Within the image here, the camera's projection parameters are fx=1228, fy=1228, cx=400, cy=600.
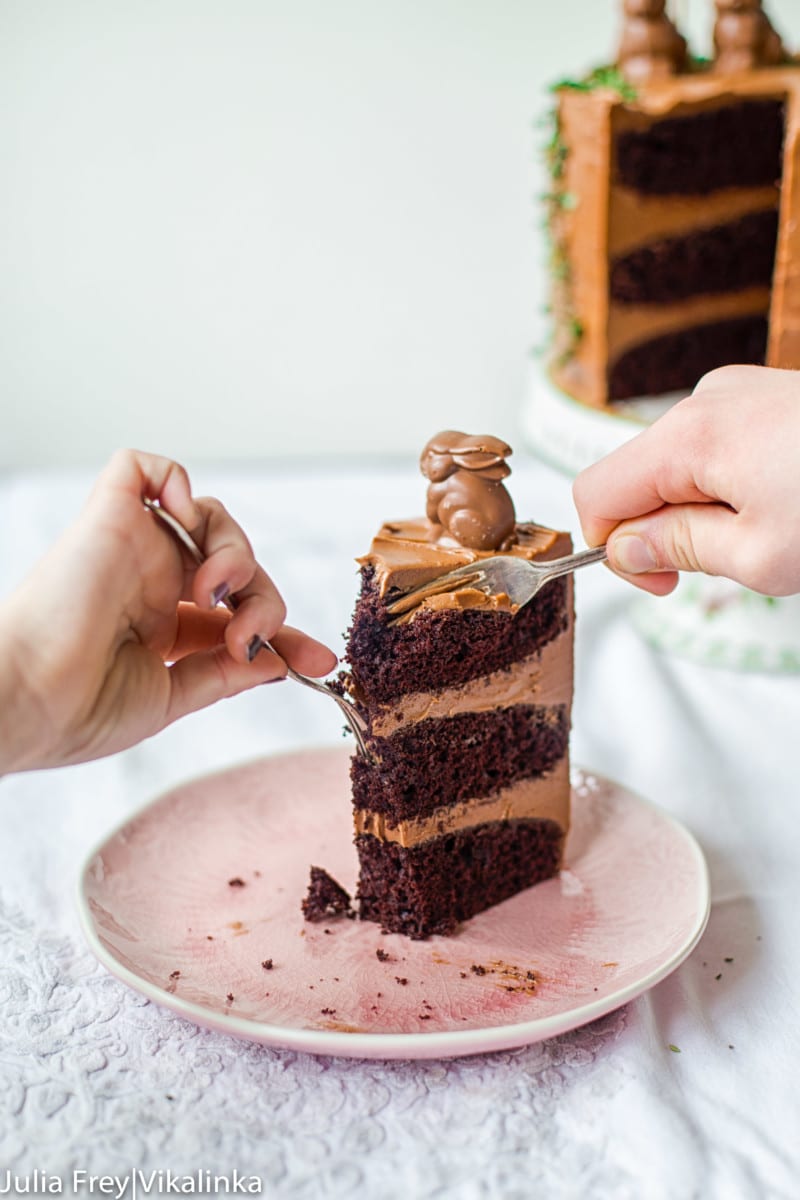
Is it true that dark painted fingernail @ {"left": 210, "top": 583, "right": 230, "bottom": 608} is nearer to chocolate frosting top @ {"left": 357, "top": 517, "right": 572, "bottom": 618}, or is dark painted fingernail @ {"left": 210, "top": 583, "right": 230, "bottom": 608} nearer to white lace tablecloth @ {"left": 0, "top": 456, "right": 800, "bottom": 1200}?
chocolate frosting top @ {"left": 357, "top": 517, "right": 572, "bottom": 618}

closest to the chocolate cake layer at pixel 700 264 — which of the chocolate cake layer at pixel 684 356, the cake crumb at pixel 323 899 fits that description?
the chocolate cake layer at pixel 684 356

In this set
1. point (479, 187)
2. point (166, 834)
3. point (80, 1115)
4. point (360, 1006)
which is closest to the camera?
point (80, 1115)

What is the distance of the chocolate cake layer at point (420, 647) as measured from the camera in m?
1.61

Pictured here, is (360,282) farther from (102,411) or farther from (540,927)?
(540,927)

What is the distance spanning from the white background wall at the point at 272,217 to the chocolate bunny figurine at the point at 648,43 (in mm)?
668

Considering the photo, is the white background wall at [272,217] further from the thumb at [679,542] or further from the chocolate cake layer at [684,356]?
the thumb at [679,542]

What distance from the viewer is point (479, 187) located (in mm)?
3695

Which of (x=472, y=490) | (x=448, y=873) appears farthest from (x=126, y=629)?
(x=448, y=873)

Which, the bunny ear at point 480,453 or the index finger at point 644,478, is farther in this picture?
the bunny ear at point 480,453

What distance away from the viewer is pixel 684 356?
3262mm

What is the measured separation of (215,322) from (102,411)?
0.46 m

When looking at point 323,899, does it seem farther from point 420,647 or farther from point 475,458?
point 475,458

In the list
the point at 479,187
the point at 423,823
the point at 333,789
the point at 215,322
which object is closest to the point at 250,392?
the point at 215,322

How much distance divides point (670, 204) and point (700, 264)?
22cm
